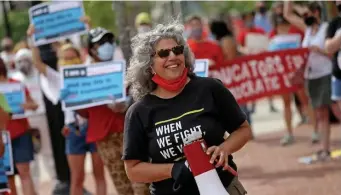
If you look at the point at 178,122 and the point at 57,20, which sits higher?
the point at 57,20

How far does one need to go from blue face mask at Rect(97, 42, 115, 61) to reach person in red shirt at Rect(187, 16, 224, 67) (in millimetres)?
2993

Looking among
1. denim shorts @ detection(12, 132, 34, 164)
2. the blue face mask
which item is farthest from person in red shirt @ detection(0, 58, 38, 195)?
the blue face mask

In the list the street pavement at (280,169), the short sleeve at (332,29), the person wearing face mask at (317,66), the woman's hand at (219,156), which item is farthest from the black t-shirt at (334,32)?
the woman's hand at (219,156)

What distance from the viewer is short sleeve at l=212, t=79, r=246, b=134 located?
4195mm

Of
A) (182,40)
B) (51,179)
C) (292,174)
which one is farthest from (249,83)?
Result: (182,40)

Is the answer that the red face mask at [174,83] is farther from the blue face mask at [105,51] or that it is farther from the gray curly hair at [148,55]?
the blue face mask at [105,51]

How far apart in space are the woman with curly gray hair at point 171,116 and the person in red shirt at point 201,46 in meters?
5.84

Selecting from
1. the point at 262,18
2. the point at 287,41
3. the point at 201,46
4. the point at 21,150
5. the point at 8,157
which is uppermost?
the point at 201,46

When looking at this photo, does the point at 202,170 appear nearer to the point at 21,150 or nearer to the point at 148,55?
the point at 148,55

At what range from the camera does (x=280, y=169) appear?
9.23 m

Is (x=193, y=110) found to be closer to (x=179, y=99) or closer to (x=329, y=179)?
(x=179, y=99)

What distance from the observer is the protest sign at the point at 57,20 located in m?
8.34

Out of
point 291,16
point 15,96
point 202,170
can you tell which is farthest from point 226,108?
point 291,16

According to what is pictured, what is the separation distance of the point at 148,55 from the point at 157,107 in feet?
1.01
